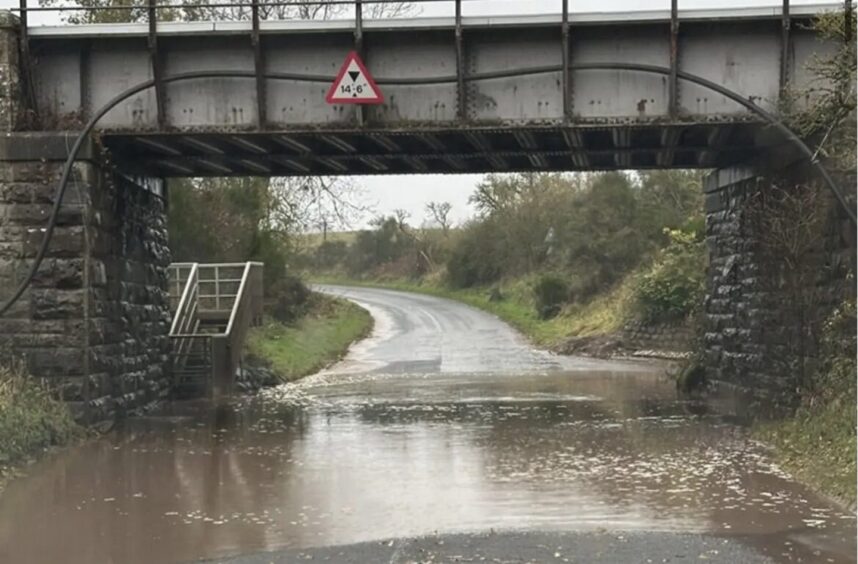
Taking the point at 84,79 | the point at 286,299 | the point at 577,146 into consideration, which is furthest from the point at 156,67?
the point at 286,299

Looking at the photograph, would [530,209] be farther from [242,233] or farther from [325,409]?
[325,409]

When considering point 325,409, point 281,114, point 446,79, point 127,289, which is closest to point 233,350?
point 325,409

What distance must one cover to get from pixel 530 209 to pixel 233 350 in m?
34.8

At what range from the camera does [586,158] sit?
64.7ft

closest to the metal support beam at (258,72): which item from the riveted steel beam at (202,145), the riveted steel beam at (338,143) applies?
the riveted steel beam at (338,143)

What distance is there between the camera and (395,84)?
1625 centimetres

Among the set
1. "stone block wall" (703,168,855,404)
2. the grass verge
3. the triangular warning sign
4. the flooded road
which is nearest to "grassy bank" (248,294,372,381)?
the flooded road

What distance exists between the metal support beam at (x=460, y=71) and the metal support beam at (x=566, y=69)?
1.43 m

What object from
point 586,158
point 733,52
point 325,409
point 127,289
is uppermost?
point 733,52

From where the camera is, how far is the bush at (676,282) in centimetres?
3253

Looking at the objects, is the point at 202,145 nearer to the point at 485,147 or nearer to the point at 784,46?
the point at 485,147

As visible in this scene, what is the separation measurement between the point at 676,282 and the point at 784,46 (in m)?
18.2

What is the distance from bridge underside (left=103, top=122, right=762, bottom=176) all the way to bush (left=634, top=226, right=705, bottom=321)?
12.0 m

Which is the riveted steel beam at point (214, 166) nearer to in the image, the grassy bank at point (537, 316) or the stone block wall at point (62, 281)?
the stone block wall at point (62, 281)
